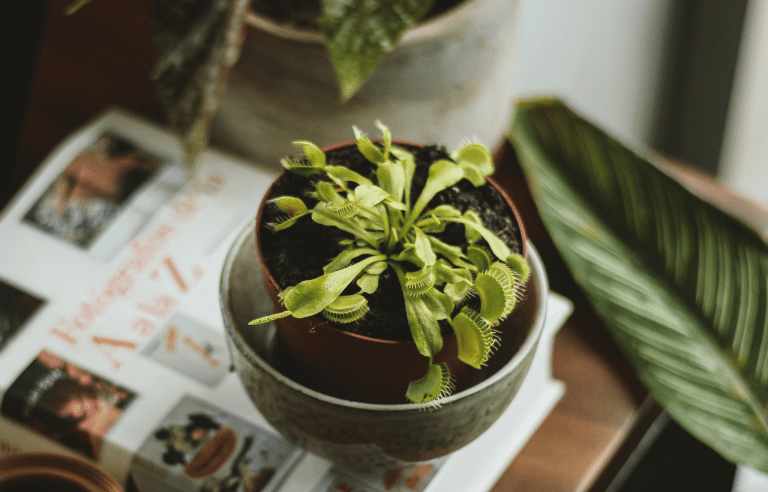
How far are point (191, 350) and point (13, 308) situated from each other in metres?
0.15

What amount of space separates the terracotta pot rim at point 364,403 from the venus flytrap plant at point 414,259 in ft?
0.06

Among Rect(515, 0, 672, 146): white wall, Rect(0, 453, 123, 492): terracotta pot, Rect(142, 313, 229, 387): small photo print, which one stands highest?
Rect(515, 0, 672, 146): white wall

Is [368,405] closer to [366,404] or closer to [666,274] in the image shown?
[366,404]

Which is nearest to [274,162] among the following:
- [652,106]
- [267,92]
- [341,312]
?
[267,92]

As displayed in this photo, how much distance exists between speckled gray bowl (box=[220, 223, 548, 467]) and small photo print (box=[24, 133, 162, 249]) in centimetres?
24

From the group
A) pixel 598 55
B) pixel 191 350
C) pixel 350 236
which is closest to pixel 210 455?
pixel 191 350

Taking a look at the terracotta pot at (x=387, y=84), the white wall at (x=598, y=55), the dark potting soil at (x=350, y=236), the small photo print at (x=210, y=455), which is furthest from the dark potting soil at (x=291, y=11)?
the white wall at (x=598, y=55)

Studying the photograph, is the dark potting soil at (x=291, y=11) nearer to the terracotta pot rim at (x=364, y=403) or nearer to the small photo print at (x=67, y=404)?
the terracotta pot rim at (x=364, y=403)

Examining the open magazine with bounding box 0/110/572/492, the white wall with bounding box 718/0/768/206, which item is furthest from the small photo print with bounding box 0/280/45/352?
the white wall with bounding box 718/0/768/206

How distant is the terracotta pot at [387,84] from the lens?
1.79 feet

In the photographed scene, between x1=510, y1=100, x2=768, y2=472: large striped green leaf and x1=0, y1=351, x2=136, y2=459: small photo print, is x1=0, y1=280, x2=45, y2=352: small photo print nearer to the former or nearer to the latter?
x1=0, y1=351, x2=136, y2=459: small photo print

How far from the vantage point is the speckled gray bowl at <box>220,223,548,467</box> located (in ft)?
1.26

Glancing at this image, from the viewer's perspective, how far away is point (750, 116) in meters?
1.17

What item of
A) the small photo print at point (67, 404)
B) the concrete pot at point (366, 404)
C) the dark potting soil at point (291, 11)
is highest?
Answer: the dark potting soil at point (291, 11)
